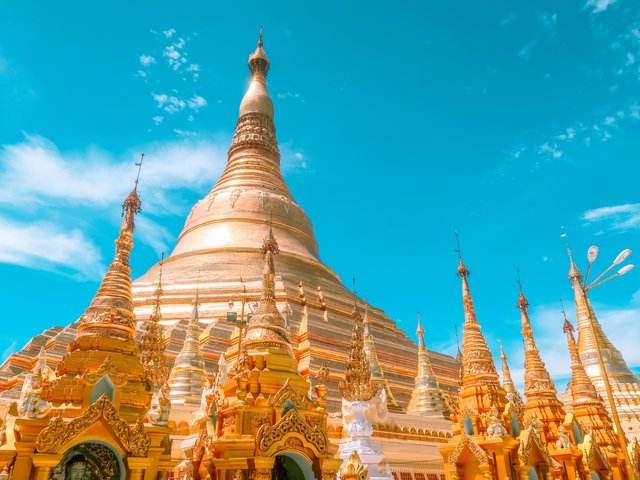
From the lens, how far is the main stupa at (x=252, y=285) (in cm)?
1833

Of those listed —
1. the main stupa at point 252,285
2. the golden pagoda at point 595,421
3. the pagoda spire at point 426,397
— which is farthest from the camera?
the main stupa at point 252,285

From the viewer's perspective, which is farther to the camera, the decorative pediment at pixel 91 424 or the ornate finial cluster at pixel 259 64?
the ornate finial cluster at pixel 259 64

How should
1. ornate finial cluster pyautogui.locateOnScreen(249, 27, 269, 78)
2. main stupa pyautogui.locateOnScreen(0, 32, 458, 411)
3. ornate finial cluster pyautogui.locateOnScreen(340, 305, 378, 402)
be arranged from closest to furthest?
ornate finial cluster pyautogui.locateOnScreen(340, 305, 378, 402) < main stupa pyautogui.locateOnScreen(0, 32, 458, 411) < ornate finial cluster pyautogui.locateOnScreen(249, 27, 269, 78)

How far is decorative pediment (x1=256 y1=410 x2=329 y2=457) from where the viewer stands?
6195mm

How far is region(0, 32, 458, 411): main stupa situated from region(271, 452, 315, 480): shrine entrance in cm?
817

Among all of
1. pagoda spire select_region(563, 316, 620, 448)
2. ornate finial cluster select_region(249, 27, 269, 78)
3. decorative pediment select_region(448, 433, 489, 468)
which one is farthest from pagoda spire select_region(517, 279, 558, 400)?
ornate finial cluster select_region(249, 27, 269, 78)

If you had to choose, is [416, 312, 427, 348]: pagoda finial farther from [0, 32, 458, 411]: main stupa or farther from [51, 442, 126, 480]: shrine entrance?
[51, 442, 126, 480]: shrine entrance

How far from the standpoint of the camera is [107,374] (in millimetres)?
6672

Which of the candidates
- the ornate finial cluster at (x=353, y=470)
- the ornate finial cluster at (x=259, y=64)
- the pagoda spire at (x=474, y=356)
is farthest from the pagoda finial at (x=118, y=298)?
the ornate finial cluster at (x=259, y=64)

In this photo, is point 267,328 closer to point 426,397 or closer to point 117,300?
point 117,300

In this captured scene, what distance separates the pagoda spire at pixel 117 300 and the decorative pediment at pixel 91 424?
187 cm

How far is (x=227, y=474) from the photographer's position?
614 centimetres

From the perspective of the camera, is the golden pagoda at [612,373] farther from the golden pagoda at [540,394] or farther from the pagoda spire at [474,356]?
the pagoda spire at [474,356]

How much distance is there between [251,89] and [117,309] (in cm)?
3128
